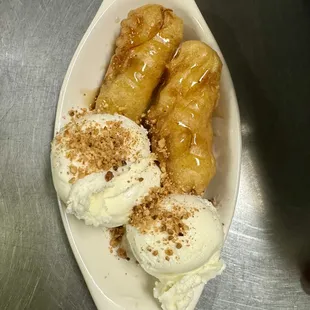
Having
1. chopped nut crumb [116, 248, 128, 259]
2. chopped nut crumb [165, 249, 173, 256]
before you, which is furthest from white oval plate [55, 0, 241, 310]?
chopped nut crumb [165, 249, 173, 256]

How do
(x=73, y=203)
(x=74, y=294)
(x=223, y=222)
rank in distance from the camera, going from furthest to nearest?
1. (x=74, y=294)
2. (x=223, y=222)
3. (x=73, y=203)

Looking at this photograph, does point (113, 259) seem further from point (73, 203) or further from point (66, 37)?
point (66, 37)

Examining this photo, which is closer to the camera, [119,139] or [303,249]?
[119,139]

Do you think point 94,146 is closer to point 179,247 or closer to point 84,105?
point 84,105

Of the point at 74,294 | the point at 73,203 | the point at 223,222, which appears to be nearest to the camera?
the point at 73,203

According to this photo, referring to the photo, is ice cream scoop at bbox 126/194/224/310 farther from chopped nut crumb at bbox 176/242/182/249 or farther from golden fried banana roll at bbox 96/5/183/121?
golden fried banana roll at bbox 96/5/183/121

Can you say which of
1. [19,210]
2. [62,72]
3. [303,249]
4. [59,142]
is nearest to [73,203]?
[59,142]

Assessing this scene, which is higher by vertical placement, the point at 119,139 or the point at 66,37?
the point at 66,37
